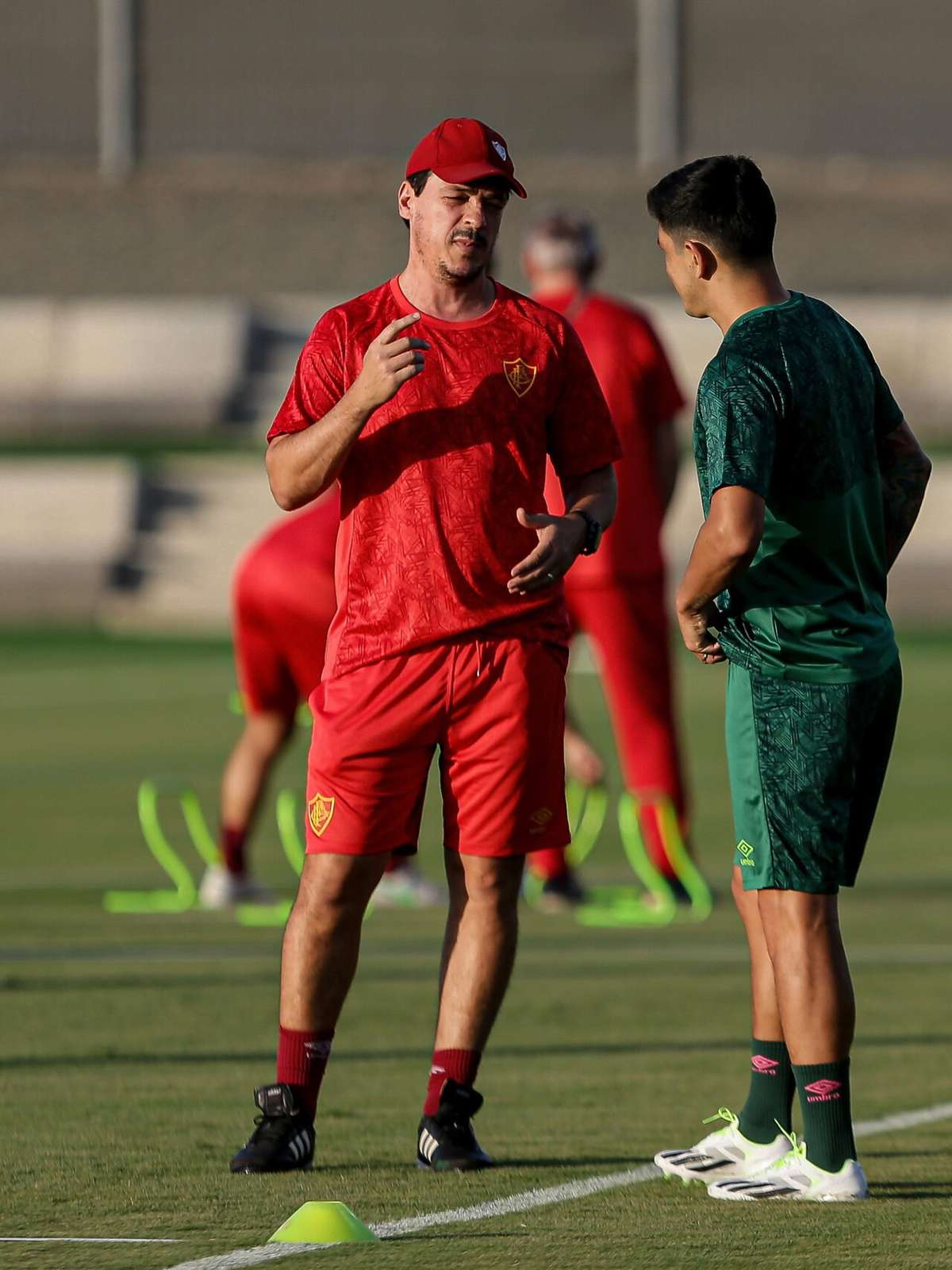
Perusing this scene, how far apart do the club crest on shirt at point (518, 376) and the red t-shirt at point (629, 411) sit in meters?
4.39

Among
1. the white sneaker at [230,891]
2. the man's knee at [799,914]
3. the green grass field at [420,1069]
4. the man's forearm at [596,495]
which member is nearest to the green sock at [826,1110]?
the green grass field at [420,1069]

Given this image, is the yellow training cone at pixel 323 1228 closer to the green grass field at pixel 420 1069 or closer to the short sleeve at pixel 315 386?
the green grass field at pixel 420 1069

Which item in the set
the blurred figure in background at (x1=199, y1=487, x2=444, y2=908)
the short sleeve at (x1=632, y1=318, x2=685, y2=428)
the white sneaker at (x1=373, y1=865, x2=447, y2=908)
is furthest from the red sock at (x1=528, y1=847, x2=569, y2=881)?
the short sleeve at (x1=632, y1=318, x2=685, y2=428)

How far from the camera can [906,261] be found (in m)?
36.0

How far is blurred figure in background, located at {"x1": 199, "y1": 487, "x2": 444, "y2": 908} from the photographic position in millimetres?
10344

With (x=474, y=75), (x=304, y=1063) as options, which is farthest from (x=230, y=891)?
(x=474, y=75)

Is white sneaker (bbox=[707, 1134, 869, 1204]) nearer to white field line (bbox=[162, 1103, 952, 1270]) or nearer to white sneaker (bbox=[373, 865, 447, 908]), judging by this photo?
white field line (bbox=[162, 1103, 952, 1270])

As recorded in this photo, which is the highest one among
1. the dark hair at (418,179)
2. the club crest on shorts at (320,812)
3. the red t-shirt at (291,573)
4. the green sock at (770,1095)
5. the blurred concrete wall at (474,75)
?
the blurred concrete wall at (474,75)

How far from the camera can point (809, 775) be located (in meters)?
5.54

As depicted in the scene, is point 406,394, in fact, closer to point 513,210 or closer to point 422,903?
point 422,903

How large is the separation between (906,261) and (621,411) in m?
26.3

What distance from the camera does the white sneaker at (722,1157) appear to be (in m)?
5.80

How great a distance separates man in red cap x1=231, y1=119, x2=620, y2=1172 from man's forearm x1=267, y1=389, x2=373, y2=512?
0.04 feet

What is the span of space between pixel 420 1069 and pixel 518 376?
88.9 inches
